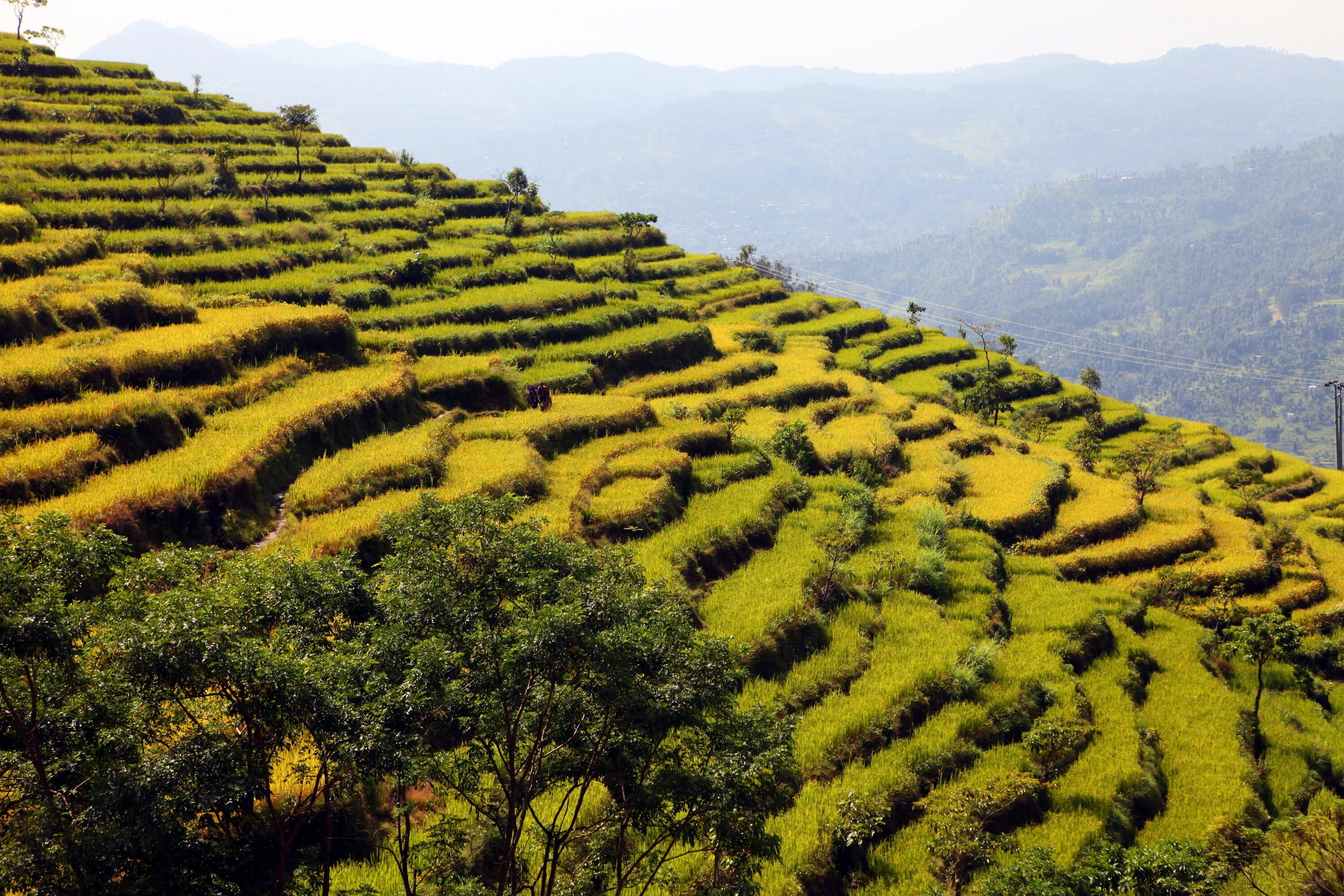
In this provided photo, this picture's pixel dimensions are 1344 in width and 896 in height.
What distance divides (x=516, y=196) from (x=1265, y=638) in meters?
48.8

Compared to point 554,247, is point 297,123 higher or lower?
higher

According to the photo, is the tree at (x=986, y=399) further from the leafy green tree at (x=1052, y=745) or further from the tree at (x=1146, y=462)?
the leafy green tree at (x=1052, y=745)

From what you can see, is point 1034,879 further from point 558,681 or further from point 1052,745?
point 558,681

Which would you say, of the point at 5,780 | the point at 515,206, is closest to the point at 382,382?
the point at 5,780

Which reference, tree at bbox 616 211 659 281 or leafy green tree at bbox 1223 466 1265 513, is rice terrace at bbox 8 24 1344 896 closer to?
leafy green tree at bbox 1223 466 1265 513

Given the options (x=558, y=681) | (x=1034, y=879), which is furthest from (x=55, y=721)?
(x=1034, y=879)

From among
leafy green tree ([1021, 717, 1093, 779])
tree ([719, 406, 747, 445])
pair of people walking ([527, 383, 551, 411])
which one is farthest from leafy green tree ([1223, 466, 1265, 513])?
pair of people walking ([527, 383, 551, 411])

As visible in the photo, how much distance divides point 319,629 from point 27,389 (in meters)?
13.8

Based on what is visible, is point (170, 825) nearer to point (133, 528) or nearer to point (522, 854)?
point (522, 854)

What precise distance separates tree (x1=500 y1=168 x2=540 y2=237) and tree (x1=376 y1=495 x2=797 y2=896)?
41383 mm

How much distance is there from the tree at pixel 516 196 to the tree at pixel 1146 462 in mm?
36573

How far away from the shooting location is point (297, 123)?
48.1 metres

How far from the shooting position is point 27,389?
1673 cm

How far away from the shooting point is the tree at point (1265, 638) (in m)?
20.8
